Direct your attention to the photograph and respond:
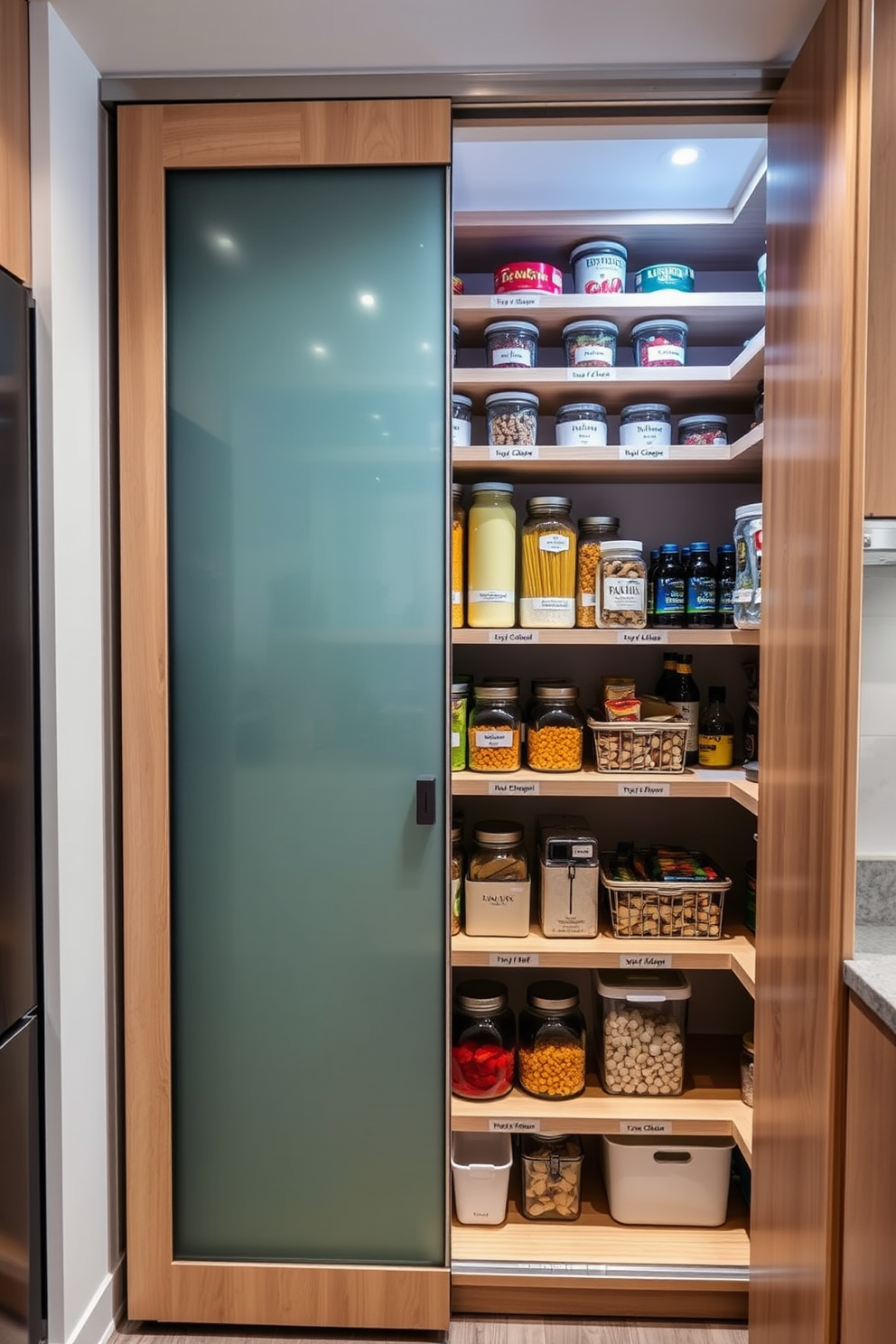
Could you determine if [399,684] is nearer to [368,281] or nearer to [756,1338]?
[368,281]

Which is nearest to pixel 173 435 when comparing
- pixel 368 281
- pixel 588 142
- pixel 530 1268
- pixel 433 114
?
pixel 368 281

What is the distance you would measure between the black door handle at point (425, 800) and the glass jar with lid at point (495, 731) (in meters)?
0.34

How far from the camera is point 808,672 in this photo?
4.65 feet

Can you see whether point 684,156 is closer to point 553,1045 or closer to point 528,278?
point 528,278

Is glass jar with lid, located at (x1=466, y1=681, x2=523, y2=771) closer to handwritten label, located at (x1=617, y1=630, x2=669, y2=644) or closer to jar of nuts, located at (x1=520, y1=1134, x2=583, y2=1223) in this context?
handwritten label, located at (x1=617, y1=630, x2=669, y2=644)

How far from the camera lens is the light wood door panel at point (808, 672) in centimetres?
129

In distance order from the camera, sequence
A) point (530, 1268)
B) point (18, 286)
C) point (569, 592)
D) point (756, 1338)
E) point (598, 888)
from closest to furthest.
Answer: point (18, 286)
point (756, 1338)
point (530, 1268)
point (569, 592)
point (598, 888)

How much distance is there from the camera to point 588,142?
1859mm

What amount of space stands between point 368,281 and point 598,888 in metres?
1.45

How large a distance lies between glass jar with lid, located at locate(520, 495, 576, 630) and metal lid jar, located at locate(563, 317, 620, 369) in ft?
1.01

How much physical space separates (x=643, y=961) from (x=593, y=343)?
4.49 feet

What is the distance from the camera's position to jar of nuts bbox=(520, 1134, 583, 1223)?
198 cm

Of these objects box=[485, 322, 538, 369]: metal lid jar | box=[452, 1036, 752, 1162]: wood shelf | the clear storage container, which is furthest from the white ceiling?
box=[452, 1036, 752, 1162]: wood shelf

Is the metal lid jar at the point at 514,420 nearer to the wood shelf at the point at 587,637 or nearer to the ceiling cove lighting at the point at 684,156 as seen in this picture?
the wood shelf at the point at 587,637
